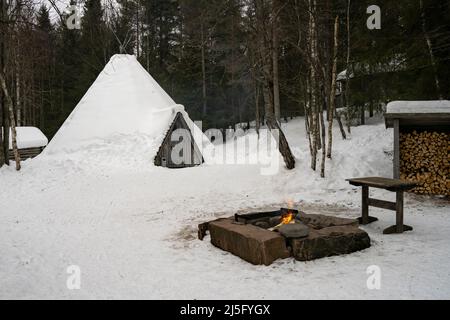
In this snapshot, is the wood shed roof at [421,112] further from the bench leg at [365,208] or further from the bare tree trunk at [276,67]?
the bare tree trunk at [276,67]

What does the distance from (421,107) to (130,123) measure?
34.6 ft

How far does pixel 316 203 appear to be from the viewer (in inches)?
312

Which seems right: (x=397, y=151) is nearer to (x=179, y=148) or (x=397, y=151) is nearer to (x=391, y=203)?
(x=391, y=203)

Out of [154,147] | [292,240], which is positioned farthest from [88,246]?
[154,147]

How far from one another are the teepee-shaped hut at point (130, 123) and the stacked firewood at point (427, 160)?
306 inches

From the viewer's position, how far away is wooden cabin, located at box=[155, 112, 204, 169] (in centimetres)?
1367

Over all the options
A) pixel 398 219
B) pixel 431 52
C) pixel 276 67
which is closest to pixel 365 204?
pixel 398 219

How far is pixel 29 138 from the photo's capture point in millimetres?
17422

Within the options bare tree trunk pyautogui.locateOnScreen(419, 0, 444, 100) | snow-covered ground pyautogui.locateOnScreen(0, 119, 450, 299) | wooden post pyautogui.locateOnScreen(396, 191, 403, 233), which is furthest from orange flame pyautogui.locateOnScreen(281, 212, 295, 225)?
bare tree trunk pyautogui.locateOnScreen(419, 0, 444, 100)

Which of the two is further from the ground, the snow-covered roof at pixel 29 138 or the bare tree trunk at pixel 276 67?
the bare tree trunk at pixel 276 67

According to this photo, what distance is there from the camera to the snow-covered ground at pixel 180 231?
3.75 m

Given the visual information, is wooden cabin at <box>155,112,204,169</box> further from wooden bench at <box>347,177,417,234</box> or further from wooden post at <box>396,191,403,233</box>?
wooden post at <box>396,191,403,233</box>

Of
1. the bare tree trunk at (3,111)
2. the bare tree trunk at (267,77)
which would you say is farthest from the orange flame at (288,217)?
the bare tree trunk at (3,111)
